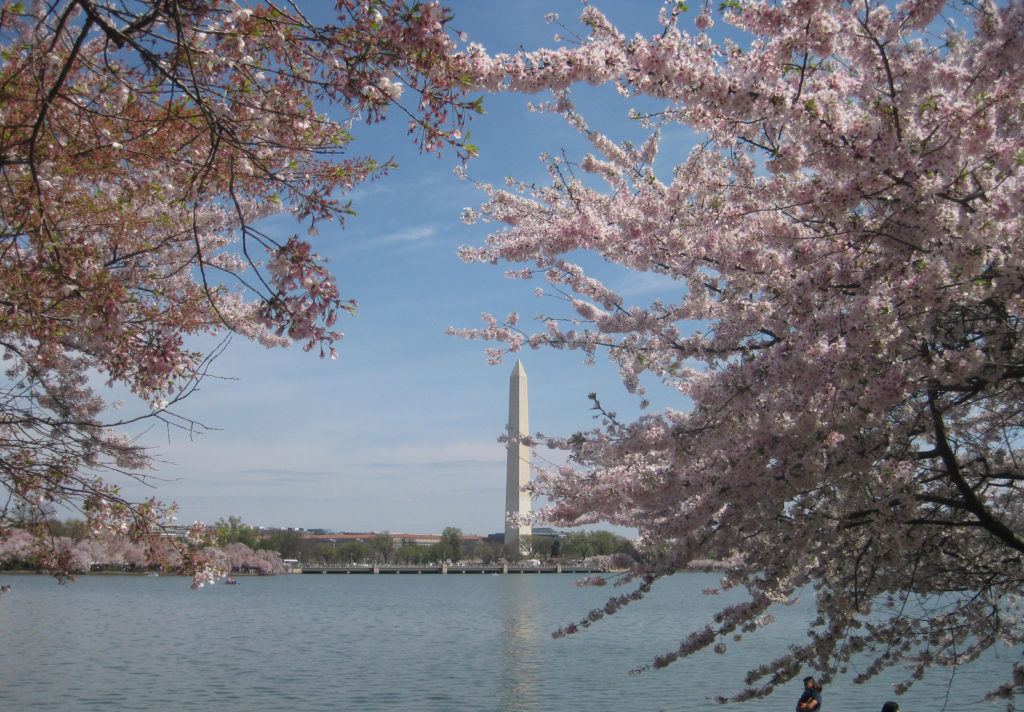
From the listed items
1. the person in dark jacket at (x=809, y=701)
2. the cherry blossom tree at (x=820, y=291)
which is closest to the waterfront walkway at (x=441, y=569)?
the person in dark jacket at (x=809, y=701)

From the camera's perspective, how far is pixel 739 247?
507cm

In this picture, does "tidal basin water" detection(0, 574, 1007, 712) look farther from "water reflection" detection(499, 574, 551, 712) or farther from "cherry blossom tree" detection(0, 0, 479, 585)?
"cherry blossom tree" detection(0, 0, 479, 585)

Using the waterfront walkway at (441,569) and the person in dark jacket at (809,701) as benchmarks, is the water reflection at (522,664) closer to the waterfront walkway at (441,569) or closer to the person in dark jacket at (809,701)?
the person in dark jacket at (809,701)

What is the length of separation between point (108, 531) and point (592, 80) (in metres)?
3.98

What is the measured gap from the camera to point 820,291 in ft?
14.5

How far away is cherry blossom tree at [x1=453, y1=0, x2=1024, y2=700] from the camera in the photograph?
148 inches

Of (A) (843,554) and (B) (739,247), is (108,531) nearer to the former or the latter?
(B) (739,247)

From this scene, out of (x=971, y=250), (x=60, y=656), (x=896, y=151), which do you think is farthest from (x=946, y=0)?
(x=60, y=656)

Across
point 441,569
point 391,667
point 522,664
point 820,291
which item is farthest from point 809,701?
point 441,569

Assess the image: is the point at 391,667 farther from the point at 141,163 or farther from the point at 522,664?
the point at 141,163

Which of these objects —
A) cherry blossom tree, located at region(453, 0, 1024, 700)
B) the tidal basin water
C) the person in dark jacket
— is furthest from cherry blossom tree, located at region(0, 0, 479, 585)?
the tidal basin water

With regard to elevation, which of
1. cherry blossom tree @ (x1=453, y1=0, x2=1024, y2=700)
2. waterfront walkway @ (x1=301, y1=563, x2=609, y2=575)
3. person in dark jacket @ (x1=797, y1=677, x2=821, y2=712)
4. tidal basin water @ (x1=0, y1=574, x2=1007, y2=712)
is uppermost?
cherry blossom tree @ (x1=453, y1=0, x2=1024, y2=700)

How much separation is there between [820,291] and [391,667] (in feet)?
65.1

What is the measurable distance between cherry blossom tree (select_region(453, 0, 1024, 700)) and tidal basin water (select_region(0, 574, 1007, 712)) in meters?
10.0
